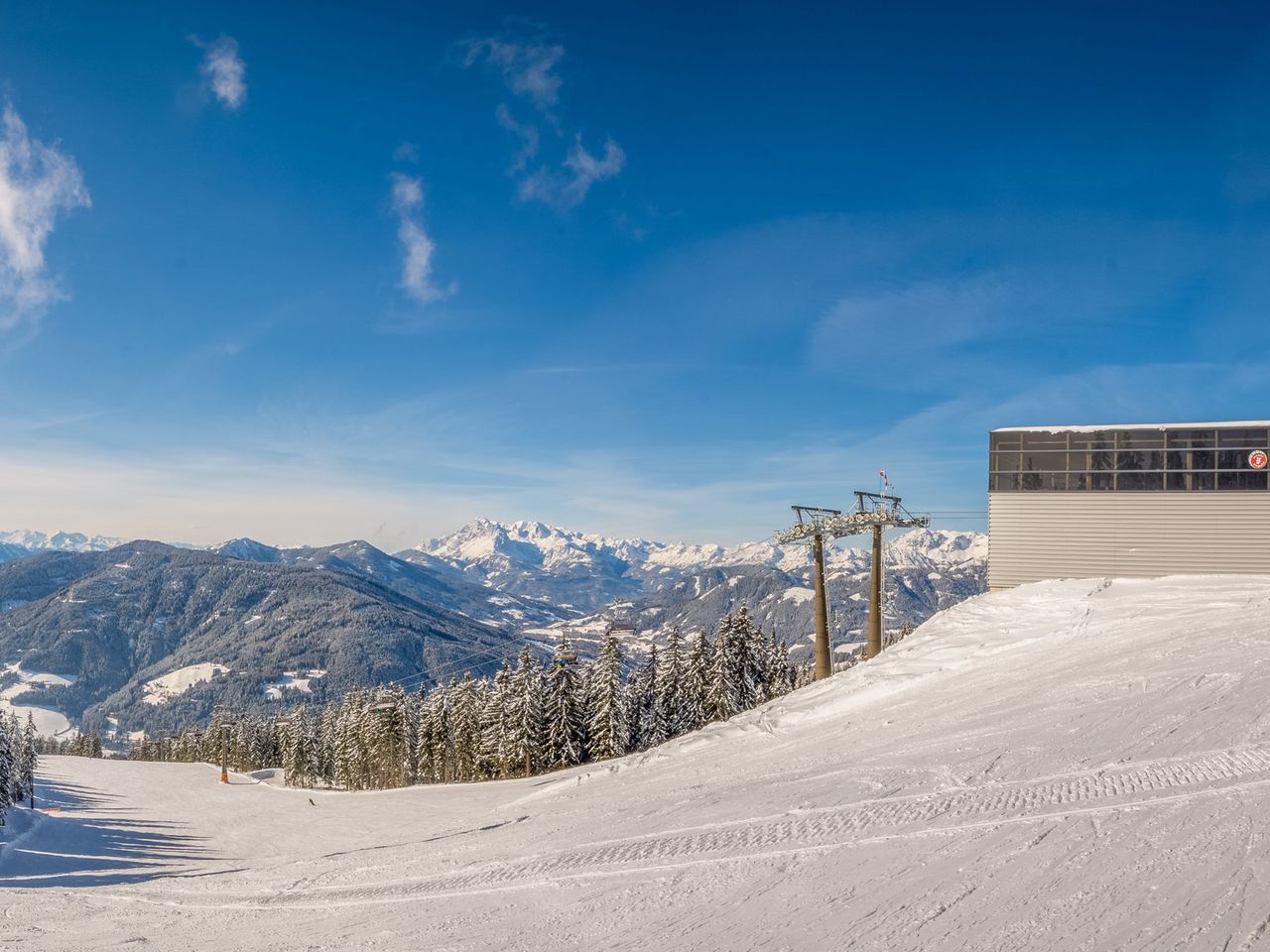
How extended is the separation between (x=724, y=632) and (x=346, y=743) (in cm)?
4130

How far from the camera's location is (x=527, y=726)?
1790 inches

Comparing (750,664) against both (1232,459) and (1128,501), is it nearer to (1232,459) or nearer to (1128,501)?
(1128,501)

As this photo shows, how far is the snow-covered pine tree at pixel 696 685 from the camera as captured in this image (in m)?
48.2

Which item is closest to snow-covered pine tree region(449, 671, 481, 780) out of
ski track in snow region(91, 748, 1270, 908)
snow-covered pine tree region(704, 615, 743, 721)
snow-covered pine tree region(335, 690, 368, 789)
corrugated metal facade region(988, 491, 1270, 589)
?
snow-covered pine tree region(335, 690, 368, 789)

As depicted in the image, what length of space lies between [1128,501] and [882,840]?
89.2 feet

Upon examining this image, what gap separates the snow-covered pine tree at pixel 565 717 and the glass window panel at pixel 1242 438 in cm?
3247

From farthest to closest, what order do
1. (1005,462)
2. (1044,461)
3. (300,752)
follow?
(300,752) < (1005,462) < (1044,461)

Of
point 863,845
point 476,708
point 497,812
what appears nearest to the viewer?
point 863,845

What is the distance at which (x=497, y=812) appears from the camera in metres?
17.6

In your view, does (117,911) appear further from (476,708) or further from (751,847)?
(476,708)

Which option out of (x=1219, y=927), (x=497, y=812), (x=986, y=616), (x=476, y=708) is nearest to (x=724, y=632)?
(x=476, y=708)

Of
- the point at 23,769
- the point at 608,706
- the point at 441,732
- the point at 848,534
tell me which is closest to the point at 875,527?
the point at 848,534

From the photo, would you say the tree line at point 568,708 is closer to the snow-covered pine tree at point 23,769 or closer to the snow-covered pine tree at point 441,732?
the snow-covered pine tree at point 441,732

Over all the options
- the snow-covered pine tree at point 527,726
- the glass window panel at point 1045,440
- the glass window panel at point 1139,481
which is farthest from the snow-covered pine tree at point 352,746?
the glass window panel at point 1139,481
